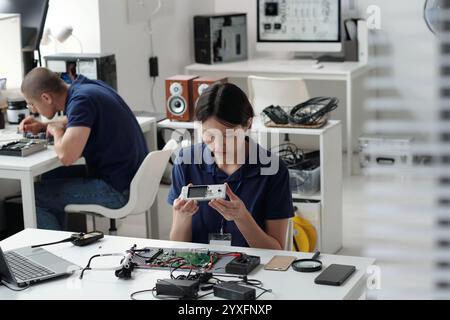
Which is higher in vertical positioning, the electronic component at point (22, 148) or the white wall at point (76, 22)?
the white wall at point (76, 22)

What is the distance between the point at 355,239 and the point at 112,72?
1706 mm

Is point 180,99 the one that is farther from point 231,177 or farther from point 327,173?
point 231,177

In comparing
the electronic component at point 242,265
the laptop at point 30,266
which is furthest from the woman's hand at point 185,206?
the laptop at point 30,266

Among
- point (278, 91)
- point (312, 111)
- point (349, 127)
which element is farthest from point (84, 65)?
point (349, 127)

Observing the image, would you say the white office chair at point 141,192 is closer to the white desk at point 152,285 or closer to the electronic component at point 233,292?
the white desk at point 152,285

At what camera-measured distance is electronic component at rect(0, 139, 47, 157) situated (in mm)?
3758

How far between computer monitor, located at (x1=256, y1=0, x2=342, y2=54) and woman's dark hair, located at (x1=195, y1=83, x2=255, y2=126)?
3.62m

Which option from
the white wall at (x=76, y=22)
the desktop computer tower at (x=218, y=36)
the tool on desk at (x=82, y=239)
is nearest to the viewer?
the tool on desk at (x=82, y=239)

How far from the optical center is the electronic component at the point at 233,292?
82.1 inches

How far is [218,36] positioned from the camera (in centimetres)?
626

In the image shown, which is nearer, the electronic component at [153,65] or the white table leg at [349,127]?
the white table leg at [349,127]

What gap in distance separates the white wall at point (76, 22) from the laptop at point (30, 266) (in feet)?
9.23

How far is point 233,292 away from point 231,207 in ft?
1.36

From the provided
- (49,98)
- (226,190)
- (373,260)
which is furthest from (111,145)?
(373,260)
